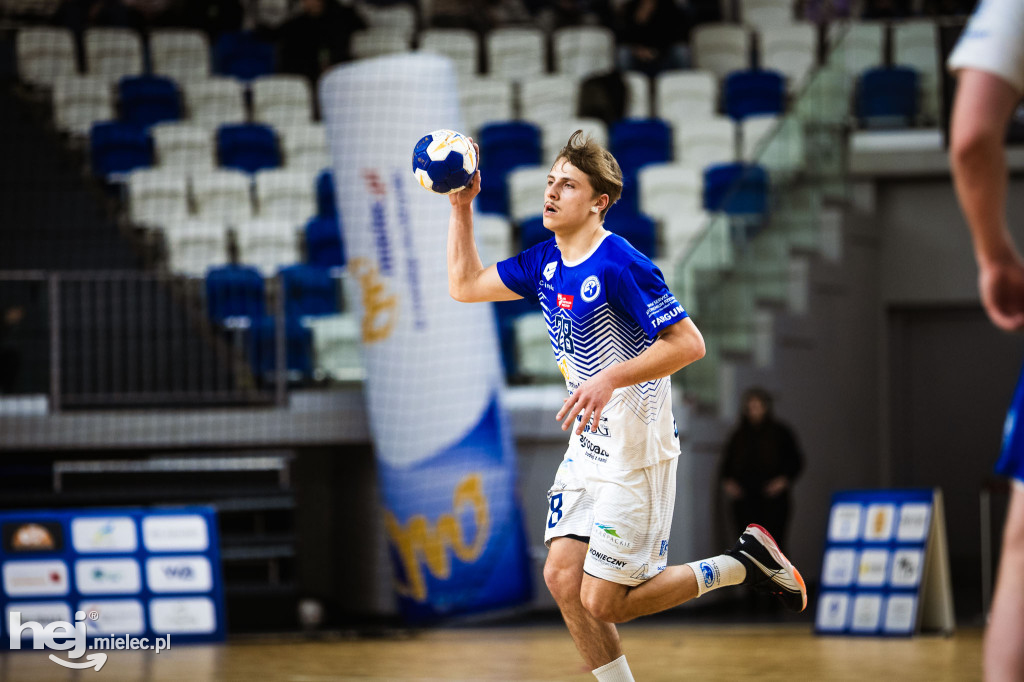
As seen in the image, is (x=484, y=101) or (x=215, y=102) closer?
(x=484, y=101)

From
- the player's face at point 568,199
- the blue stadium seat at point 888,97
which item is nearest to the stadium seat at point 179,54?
the blue stadium seat at point 888,97

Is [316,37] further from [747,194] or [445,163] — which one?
[445,163]

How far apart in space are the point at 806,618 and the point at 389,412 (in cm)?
357

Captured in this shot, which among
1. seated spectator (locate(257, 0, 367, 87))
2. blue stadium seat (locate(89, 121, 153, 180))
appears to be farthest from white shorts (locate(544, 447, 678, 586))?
seated spectator (locate(257, 0, 367, 87))

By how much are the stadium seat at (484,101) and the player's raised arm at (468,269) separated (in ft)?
28.4

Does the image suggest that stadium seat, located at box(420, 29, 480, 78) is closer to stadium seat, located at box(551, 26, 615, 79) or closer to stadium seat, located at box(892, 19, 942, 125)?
stadium seat, located at box(551, 26, 615, 79)

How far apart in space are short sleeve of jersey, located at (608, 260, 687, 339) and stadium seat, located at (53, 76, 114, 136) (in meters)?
10.1

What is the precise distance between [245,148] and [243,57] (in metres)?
1.88

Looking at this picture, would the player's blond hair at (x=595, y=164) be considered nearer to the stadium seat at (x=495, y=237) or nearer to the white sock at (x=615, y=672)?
the white sock at (x=615, y=672)

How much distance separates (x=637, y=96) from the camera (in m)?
13.4

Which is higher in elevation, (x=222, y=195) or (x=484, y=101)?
(x=484, y=101)

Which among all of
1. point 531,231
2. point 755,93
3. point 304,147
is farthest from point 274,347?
point 755,93

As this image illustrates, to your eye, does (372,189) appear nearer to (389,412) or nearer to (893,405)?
(389,412)

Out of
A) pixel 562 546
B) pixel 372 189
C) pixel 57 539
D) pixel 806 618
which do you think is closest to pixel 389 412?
pixel 372 189
